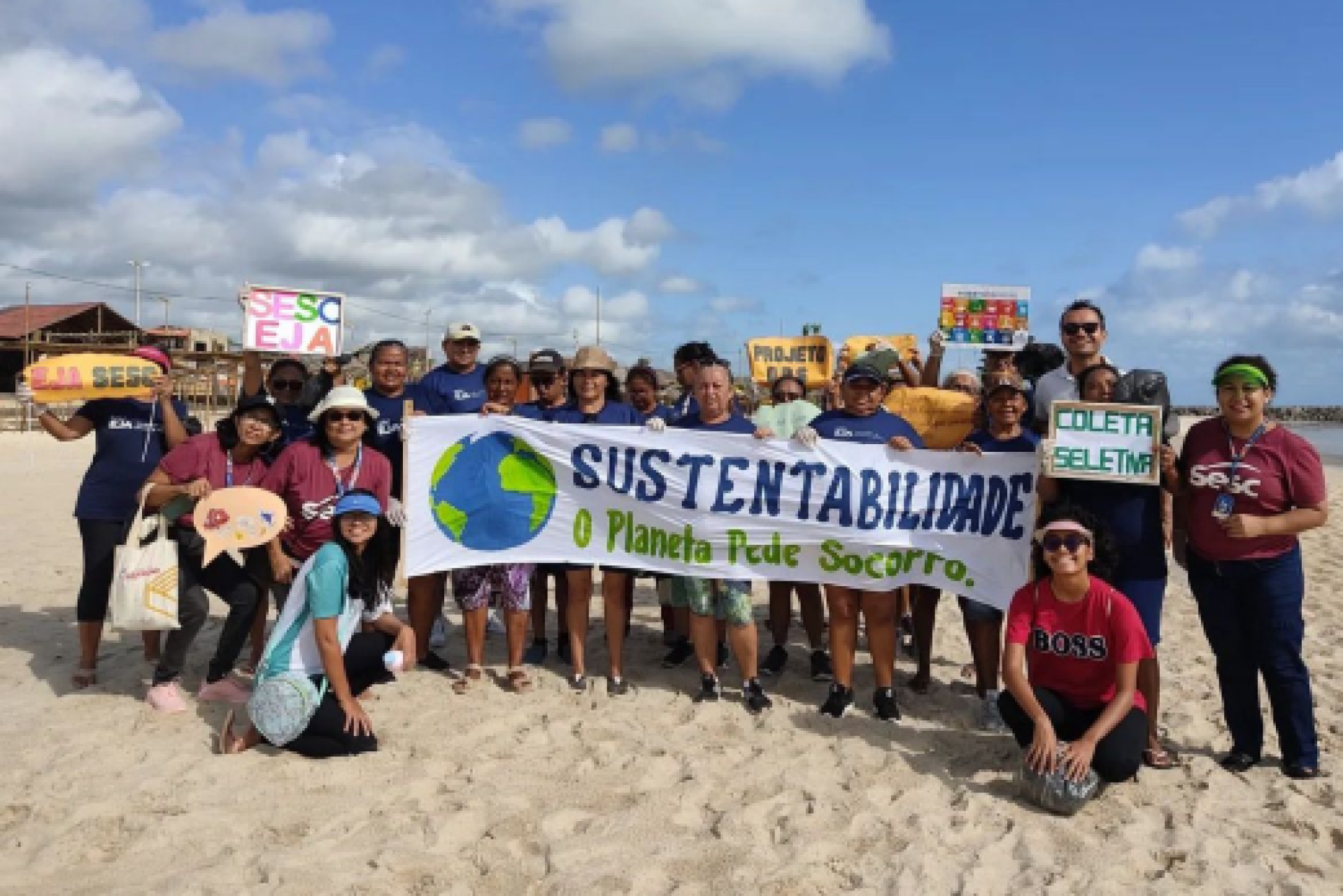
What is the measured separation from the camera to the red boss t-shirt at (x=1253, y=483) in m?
4.17

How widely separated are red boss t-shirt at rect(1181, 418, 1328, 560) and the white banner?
91cm

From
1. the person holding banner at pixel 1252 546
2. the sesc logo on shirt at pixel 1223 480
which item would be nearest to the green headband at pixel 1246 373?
the person holding banner at pixel 1252 546

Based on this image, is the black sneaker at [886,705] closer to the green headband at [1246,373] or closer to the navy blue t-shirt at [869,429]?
the navy blue t-shirt at [869,429]

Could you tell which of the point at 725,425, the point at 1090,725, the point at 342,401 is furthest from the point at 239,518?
the point at 1090,725

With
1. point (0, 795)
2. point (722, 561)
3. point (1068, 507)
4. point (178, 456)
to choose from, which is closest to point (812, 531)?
point (722, 561)

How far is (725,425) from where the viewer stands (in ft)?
18.0

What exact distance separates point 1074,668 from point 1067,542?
0.63 metres

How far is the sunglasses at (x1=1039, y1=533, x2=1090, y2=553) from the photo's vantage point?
13.4 feet

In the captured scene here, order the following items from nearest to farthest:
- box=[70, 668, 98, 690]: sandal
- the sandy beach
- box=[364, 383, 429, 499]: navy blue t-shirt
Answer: the sandy beach, box=[70, 668, 98, 690]: sandal, box=[364, 383, 429, 499]: navy blue t-shirt

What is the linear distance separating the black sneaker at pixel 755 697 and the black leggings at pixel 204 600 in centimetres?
301

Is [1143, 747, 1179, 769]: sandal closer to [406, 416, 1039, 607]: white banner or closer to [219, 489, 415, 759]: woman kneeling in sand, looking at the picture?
[406, 416, 1039, 607]: white banner

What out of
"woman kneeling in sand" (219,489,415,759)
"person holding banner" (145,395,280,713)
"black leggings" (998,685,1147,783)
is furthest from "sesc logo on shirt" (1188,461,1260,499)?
"person holding banner" (145,395,280,713)

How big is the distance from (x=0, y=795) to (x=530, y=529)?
292 cm

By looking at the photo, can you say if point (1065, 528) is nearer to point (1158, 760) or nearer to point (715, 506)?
point (1158, 760)
